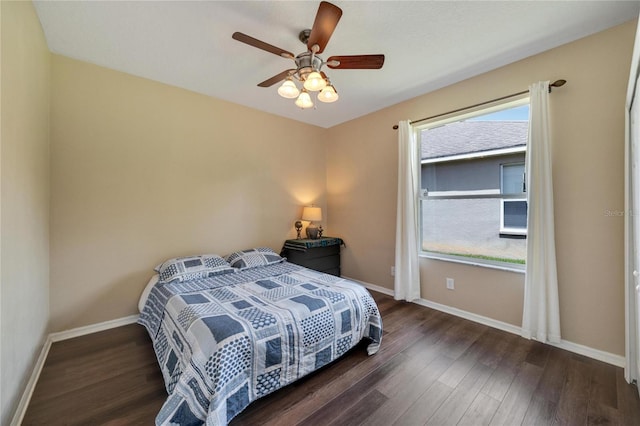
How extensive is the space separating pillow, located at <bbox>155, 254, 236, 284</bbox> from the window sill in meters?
2.40

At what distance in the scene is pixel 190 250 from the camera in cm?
310

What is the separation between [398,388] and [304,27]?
8.97 ft

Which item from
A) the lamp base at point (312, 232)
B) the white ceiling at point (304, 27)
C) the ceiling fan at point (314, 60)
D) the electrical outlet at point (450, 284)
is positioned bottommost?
the electrical outlet at point (450, 284)

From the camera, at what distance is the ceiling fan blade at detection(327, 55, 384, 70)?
183 centimetres

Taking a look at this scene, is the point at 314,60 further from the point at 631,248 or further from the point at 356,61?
the point at 631,248

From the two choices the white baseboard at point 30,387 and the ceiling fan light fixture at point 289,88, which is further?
the ceiling fan light fixture at point 289,88

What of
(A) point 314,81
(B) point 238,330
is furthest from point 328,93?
(B) point 238,330

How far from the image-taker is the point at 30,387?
5.62ft

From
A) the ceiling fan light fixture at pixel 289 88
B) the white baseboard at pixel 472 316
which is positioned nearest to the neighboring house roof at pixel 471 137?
the white baseboard at pixel 472 316

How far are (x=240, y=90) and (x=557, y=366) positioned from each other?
3996 millimetres

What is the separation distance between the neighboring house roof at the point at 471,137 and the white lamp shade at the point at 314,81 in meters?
1.95

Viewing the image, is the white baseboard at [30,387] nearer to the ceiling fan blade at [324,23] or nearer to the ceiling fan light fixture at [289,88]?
the ceiling fan light fixture at [289,88]

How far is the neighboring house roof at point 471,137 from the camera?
8.46 feet

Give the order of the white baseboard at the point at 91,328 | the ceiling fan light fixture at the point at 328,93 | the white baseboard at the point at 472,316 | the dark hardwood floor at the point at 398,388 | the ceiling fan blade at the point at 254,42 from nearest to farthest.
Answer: the dark hardwood floor at the point at 398,388, the ceiling fan blade at the point at 254,42, the ceiling fan light fixture at the point at 328,93, the white baseboard at the point at 91,328, the white baseboard at the point at 472,316
